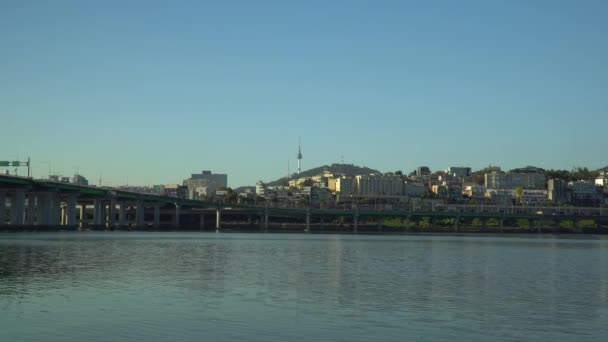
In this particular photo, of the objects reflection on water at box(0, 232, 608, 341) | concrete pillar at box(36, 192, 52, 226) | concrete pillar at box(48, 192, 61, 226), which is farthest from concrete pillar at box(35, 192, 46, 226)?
reflection on water at box(0, 232, 608, 341)

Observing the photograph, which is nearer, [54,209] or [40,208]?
[40,208]

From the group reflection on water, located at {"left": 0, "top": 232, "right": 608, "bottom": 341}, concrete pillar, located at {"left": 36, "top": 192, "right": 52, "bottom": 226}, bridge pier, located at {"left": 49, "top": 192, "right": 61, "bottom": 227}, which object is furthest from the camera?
bridge pier, located at {"left": 49, "top": 192, "right": 61, "bottom": 227}

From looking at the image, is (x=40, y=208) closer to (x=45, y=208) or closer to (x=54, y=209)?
(x=45, y=208)

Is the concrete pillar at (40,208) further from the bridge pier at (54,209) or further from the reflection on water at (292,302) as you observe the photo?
the reflection on water at (292,302)

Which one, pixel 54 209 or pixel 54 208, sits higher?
pixel 54 208

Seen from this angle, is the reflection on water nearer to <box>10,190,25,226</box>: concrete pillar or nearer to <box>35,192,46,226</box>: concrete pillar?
<box>10,190,25,226</box>: concrete pillar

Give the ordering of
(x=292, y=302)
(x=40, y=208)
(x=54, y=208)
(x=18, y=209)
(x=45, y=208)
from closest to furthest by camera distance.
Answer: (x=292, y=302) → (x=18, y=209) → (x=45, y=208) → (x=40, y=208) → (x=54, y=208)

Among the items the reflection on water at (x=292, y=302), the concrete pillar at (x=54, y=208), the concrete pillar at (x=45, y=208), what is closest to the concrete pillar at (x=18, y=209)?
the concrete pillar at (x=45, y=208)

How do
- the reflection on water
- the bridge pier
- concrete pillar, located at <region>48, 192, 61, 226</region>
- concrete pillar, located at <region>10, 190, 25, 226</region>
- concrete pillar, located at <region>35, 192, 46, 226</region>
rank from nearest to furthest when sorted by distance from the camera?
the reflection on water
concrete pillar, located at <region>10, 190, 25, 226</region>
concrete pillar, located at <region>35, 192, 46, 226</region>
concrete pillar, located at <region>48, 192, 61, 226</region>
the bridge pier

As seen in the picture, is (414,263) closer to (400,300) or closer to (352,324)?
(400,300)

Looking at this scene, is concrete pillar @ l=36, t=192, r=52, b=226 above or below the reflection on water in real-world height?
above

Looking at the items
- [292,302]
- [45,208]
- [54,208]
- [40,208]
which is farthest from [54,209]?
[292,302]

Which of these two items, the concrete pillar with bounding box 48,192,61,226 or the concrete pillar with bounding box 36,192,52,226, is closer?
the concrete pillar with bounding box 36,192,52,226

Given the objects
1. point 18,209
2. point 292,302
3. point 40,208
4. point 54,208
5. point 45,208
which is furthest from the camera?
point 54,208
